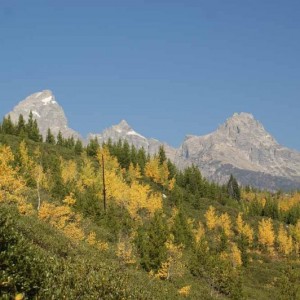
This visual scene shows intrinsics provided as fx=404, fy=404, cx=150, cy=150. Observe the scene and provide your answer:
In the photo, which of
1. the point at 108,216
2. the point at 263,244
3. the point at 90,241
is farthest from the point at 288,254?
the point at 90,241

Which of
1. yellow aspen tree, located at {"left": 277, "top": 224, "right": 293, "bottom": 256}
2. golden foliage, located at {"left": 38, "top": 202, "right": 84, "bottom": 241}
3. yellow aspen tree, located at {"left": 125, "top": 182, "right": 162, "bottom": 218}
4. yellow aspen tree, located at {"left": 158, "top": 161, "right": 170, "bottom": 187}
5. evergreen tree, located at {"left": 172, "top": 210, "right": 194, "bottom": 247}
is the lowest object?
yellow aspen tree, located at {"left": 277, "top": 224, "right": 293, "bottom": 256}

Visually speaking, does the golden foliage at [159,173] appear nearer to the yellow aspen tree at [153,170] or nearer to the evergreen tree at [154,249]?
the yellow aspen tree at [153,170]

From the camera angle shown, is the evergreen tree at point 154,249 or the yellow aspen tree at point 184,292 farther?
the evergreen tree at point 154,249

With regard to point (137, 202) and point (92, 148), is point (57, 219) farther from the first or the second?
point (92, 148)

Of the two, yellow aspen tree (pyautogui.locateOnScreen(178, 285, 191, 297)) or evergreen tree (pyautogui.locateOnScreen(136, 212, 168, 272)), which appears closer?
yellow aspen tree (pyautogui.locateOnScreen(178, 285, 191, 297))

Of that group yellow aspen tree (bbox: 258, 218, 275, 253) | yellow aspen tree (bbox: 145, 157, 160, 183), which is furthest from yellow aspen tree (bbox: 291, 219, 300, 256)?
yellow aspen tree (bbox: 145, 157, 160, 183)

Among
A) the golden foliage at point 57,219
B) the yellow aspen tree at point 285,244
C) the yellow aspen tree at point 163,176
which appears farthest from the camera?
the yellow aspen tree at point 163,176

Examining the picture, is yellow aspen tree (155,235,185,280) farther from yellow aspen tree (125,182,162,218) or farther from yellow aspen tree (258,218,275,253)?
yellow aspen tree (258,218,275,253)

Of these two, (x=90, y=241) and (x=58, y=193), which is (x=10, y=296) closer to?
(x=90, y=241)

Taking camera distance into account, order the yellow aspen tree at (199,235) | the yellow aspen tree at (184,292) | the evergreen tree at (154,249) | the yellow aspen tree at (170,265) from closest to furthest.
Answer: the yellow aspen tree at (184,292), the yellow aspen tree at (170,265), the evergreen tree at (154,249), the yellow aspen tree at (199,235)

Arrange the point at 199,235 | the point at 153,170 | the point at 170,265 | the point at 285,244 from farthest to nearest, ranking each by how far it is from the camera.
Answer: the point at 153,170
the point at 285,244
the point at 199,235
the point at 170,265

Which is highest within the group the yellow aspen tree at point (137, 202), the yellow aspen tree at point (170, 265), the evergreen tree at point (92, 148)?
the evergreen tree at point (92, 148)

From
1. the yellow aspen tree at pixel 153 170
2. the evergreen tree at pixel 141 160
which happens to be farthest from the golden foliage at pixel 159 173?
the evergreen tree at pixel 141 160

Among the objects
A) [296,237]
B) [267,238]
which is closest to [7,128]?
[267,238]
